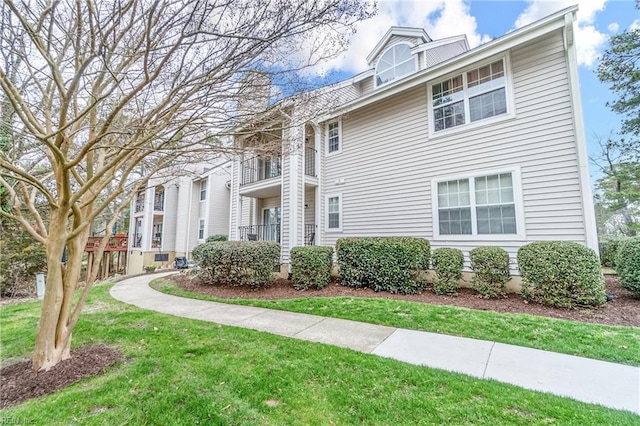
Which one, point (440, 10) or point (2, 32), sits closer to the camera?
point (2, 32)

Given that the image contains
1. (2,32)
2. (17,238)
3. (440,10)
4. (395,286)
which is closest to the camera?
(2,32)

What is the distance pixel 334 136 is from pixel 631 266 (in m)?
8.88

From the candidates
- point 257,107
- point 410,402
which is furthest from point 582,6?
point 410,402

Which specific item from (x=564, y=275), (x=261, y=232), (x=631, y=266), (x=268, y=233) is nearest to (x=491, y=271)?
(x=564, y=275)

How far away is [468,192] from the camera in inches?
309

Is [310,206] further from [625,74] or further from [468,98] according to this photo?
[625,74]

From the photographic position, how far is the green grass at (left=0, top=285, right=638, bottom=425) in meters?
2.40

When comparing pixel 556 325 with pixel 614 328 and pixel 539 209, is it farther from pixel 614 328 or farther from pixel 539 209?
pixel 539 209

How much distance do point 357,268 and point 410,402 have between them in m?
5.33

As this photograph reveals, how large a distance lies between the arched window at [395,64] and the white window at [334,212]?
480 cm

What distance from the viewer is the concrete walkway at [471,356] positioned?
2.85 metres

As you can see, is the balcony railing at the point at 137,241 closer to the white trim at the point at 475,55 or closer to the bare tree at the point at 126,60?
the white trim at the point at 475,55

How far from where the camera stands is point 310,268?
26.3ft

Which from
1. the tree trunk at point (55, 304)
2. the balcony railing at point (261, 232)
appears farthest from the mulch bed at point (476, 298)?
the tree trunk at point (55, 304)
